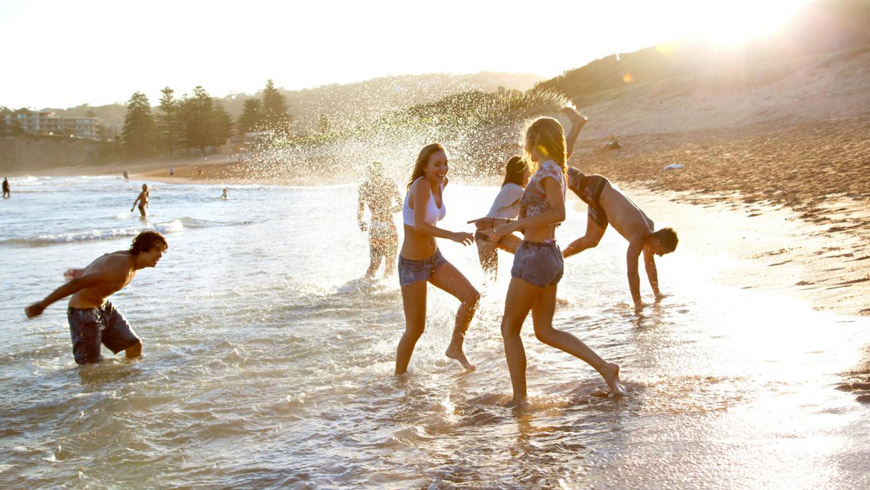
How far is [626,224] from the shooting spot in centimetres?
720

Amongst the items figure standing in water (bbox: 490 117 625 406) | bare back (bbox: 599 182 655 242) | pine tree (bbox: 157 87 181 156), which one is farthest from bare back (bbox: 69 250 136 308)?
pine tree (bbox: 157 87 181 156)

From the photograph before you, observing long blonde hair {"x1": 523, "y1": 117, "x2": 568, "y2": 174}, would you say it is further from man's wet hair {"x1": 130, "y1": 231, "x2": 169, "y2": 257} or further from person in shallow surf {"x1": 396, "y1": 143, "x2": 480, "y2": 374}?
man's wet hair {"x1": 130, "y1": 231, "x2": 169, "y2": 257}

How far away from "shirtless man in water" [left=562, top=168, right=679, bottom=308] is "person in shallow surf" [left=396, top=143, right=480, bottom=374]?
2.27 metres

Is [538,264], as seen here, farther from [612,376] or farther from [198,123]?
[198,123]

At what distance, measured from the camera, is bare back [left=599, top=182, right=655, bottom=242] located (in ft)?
23.6

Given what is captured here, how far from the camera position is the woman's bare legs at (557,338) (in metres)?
4.46

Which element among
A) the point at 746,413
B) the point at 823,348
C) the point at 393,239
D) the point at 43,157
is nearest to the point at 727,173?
the point at 393,239

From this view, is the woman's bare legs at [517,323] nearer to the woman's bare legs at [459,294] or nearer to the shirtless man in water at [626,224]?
the woman's bare legs at [459,294]

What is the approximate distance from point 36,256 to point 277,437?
46.4ft

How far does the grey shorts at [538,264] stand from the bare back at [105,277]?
3544mm

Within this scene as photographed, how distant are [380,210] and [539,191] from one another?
18.9 ft

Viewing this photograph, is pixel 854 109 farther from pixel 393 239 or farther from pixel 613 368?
pixel 613 368

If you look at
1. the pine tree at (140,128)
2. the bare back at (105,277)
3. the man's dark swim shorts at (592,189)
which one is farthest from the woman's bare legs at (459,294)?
the pine tree at (140,128)

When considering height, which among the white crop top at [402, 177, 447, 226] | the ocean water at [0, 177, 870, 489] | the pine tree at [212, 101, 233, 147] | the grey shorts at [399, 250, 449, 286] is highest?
the pine tree at [212, 101, 233, 147]
